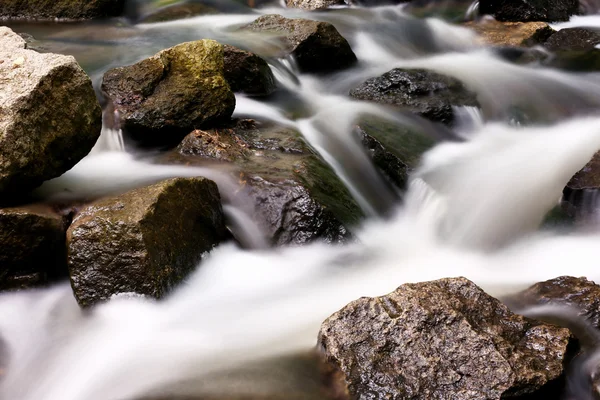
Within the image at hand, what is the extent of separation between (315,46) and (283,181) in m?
4.14

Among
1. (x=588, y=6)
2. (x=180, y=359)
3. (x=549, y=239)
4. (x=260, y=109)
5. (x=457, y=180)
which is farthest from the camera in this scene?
(x=588, y=6)

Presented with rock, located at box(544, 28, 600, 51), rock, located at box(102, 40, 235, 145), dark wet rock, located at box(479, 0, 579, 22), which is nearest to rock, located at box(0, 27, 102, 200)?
rock, located at box(102, 40, 235, 145)

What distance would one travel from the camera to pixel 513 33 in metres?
9.88

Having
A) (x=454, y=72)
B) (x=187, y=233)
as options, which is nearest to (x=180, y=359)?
(x=187, y=233)

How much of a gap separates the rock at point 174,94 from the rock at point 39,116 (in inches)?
46.6

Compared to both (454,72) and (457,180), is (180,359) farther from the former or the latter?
(454,72)

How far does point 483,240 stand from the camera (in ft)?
15.7

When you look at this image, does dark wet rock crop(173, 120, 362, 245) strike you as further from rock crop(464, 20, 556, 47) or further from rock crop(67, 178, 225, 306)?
rock crop(464, 20, 556, 47)

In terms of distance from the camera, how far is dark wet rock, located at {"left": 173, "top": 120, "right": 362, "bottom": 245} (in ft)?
14.1

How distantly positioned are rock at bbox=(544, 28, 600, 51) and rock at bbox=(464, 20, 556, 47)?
0.52 ft

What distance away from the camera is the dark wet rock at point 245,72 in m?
6.52

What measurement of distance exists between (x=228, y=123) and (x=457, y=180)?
7.95 feet

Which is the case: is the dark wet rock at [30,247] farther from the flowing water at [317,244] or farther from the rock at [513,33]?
the rock at [513,33]

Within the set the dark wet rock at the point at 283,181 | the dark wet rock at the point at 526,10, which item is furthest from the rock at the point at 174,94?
→ the dark wet rock at the point at 526,10
